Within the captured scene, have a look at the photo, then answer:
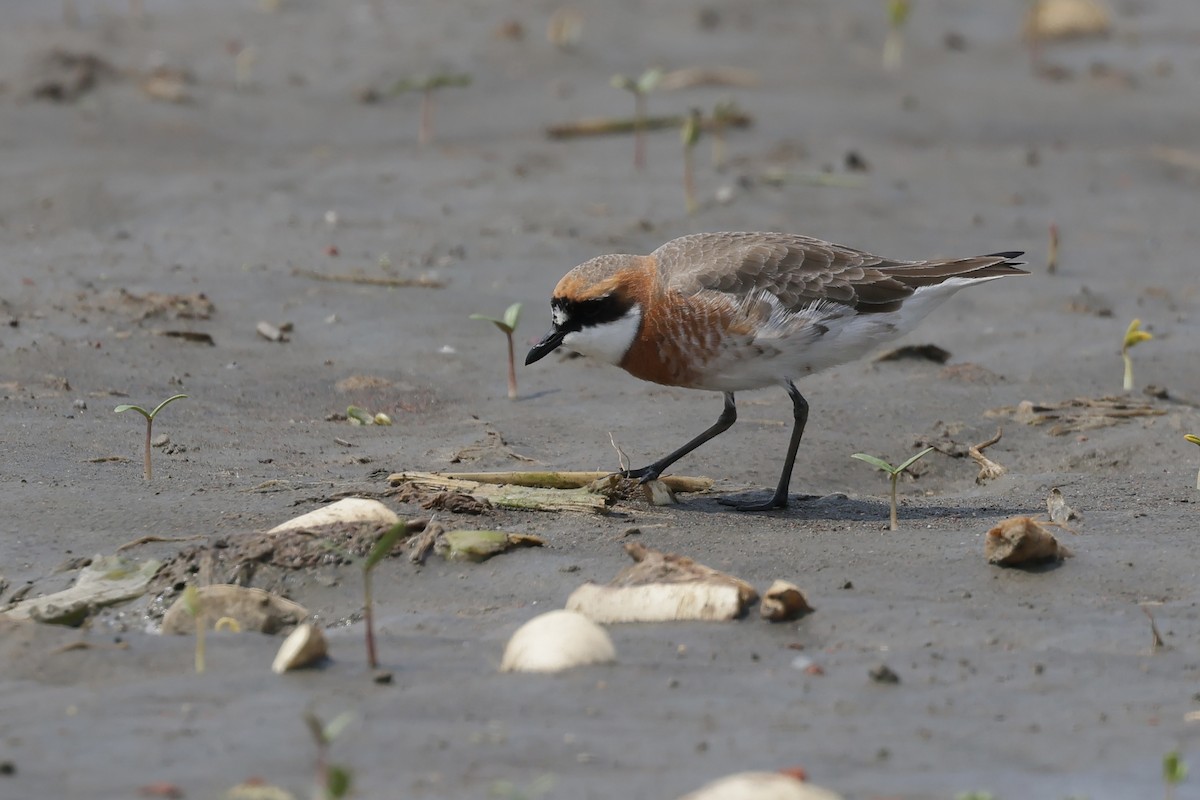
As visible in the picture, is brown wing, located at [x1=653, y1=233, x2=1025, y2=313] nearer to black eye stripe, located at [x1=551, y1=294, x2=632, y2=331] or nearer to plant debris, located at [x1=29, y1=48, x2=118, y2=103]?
black eye stripe, located at [x1=551, y1=294, x2=632, y2=331]

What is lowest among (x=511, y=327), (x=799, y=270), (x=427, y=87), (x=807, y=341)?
(x=511, y=327)

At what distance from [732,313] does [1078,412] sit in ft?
7.13

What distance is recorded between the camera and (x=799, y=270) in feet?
23.1

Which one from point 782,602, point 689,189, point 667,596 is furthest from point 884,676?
point 689,189

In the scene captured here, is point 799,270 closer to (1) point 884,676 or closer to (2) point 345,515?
(2) point 345,515

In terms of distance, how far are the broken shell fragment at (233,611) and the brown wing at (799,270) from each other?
2.69 metres

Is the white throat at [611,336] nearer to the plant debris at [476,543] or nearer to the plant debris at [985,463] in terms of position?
the plant debris at [476,543]

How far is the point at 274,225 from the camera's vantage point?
10453 millimetres

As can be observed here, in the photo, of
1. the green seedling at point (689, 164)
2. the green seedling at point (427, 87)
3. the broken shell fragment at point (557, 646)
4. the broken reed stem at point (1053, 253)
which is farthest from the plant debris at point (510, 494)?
the green seedling at point (427, 87)

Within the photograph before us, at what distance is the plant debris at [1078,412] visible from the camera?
7629mm

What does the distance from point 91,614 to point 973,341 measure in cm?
580

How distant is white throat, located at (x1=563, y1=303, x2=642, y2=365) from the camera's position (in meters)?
6.84

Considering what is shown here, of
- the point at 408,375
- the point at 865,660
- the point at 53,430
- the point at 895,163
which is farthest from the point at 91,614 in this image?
the point at 895,163

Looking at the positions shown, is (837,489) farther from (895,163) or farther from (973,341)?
(895,163)
